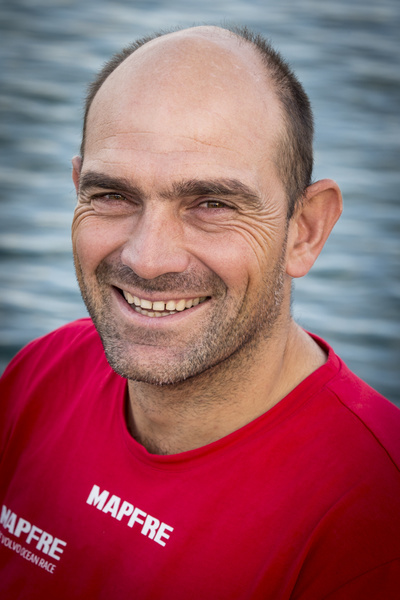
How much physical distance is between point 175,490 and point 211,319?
415 mm

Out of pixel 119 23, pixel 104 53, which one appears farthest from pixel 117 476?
pixel 119 23

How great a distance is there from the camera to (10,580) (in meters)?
1.92

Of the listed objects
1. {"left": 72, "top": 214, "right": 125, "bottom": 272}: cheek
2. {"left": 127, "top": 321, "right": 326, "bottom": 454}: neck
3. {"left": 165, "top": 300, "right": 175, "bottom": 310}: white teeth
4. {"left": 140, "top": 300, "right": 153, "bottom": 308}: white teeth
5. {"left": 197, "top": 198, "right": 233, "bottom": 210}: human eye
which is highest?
{"left": 197, "top": 198, "right": 233, "bottom": 210}: human eye

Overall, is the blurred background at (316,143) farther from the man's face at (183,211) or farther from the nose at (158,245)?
the nose at (158,245)

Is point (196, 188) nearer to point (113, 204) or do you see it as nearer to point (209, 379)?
point (113, 204)

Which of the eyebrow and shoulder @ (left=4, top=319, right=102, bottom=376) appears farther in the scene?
shoulder @ (left=4, top=319, right=102, bottom=376)

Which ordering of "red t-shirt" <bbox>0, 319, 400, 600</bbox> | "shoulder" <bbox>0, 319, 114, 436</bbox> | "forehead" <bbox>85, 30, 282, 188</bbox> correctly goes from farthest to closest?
"shoulder" <bbox>0, 319, 114, 436</bbox>, "forehead" <bbox>85, 30, 282, 188</bbox>, "red t-shirt" <bbox>0, 319, 400, 600</bbox>

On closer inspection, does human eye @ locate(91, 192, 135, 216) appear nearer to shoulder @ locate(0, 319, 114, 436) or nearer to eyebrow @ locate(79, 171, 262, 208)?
eyebrow @ locate(79, 171, 262, 208)

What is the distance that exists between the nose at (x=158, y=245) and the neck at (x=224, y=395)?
0.31 metres

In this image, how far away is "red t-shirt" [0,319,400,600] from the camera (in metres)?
1.57

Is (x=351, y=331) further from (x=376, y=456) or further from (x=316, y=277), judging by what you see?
(x=376, y=456)

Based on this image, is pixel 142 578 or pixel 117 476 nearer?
pixel 142 578

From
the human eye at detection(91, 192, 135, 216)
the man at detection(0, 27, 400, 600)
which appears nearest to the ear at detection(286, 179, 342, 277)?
the man at detection(0, 27, 400, 600)

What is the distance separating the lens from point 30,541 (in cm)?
194
